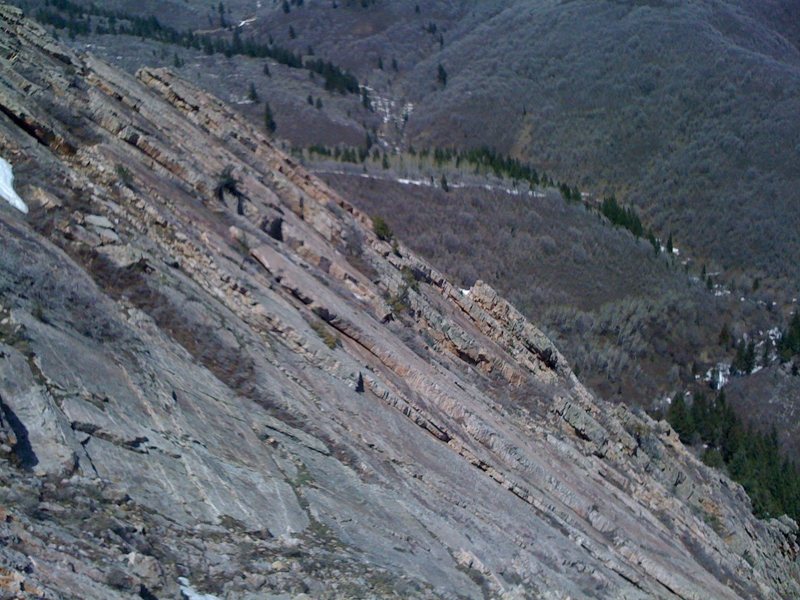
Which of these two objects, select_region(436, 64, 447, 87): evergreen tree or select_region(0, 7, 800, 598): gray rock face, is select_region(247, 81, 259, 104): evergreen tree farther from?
select_region(0, 7, 800, 598): gray rock face

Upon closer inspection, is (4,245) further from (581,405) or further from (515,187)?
(515,187)

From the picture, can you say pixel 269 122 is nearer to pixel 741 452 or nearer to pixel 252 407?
pixel 741 452

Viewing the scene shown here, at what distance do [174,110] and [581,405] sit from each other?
11.8 metres

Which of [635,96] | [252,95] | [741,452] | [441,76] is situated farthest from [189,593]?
[441,76]

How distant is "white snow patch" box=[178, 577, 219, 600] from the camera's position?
812 centimetres

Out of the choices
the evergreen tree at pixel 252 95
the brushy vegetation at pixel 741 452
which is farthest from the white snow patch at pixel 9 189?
the evergreen tree at pixel 252 95

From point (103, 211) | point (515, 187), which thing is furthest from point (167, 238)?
point (515, 187)

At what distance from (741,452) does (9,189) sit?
118ft

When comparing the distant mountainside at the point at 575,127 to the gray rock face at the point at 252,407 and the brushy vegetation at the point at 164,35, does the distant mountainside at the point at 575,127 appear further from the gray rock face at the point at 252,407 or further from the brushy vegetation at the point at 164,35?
the gray rock face at the point at 252,407

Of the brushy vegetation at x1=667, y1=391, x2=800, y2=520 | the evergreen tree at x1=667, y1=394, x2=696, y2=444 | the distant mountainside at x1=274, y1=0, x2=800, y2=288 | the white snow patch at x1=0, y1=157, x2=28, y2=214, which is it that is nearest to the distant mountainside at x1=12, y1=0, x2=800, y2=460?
the distant mountainside at x1=274, y1=0, x2=800, y2=288

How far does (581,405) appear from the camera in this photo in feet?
81.7

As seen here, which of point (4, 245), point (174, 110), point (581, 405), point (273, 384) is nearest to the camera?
point (4, 245)

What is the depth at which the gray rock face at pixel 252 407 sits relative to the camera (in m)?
8.92

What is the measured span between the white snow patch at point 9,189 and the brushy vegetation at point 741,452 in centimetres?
2679
